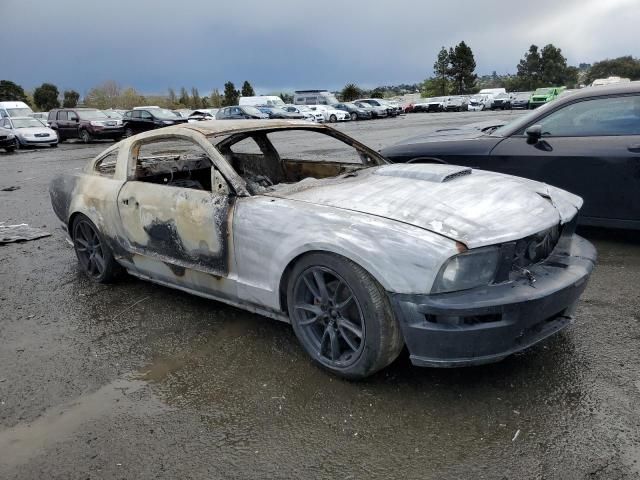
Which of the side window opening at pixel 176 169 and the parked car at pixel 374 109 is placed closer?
the side window opening at pixel 176 169

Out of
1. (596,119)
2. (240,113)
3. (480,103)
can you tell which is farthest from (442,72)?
(596,119)

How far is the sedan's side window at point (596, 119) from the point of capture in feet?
15.5

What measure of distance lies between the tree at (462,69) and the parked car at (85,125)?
5878cm

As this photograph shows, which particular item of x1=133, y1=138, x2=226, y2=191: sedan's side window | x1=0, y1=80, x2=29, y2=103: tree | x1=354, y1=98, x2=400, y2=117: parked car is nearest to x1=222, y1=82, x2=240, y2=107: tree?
x1=0, y1=80, x2=29, y2=103: tree

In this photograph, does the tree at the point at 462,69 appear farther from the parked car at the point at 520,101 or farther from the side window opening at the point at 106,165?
the side window opening at the point at 106,165

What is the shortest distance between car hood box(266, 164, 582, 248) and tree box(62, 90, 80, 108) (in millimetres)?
62601

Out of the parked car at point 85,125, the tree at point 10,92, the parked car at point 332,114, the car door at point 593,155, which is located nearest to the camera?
the car door at point 593,155

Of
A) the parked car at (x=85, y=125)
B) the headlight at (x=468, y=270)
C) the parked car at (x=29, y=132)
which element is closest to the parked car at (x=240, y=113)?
the parked car at (x=85, y=125)

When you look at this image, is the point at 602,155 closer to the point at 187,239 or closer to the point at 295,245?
the point at 295,245

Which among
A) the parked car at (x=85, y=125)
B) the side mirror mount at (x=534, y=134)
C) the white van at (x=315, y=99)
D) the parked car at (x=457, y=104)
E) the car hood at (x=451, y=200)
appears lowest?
the car hood at (x=451, y=200)

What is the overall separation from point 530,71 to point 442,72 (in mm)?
21144

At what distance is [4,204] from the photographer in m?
9.17

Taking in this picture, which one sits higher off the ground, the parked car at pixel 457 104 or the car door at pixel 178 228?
the parked car at pixel 457 104

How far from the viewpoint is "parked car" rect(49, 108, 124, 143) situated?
81.4 feet
